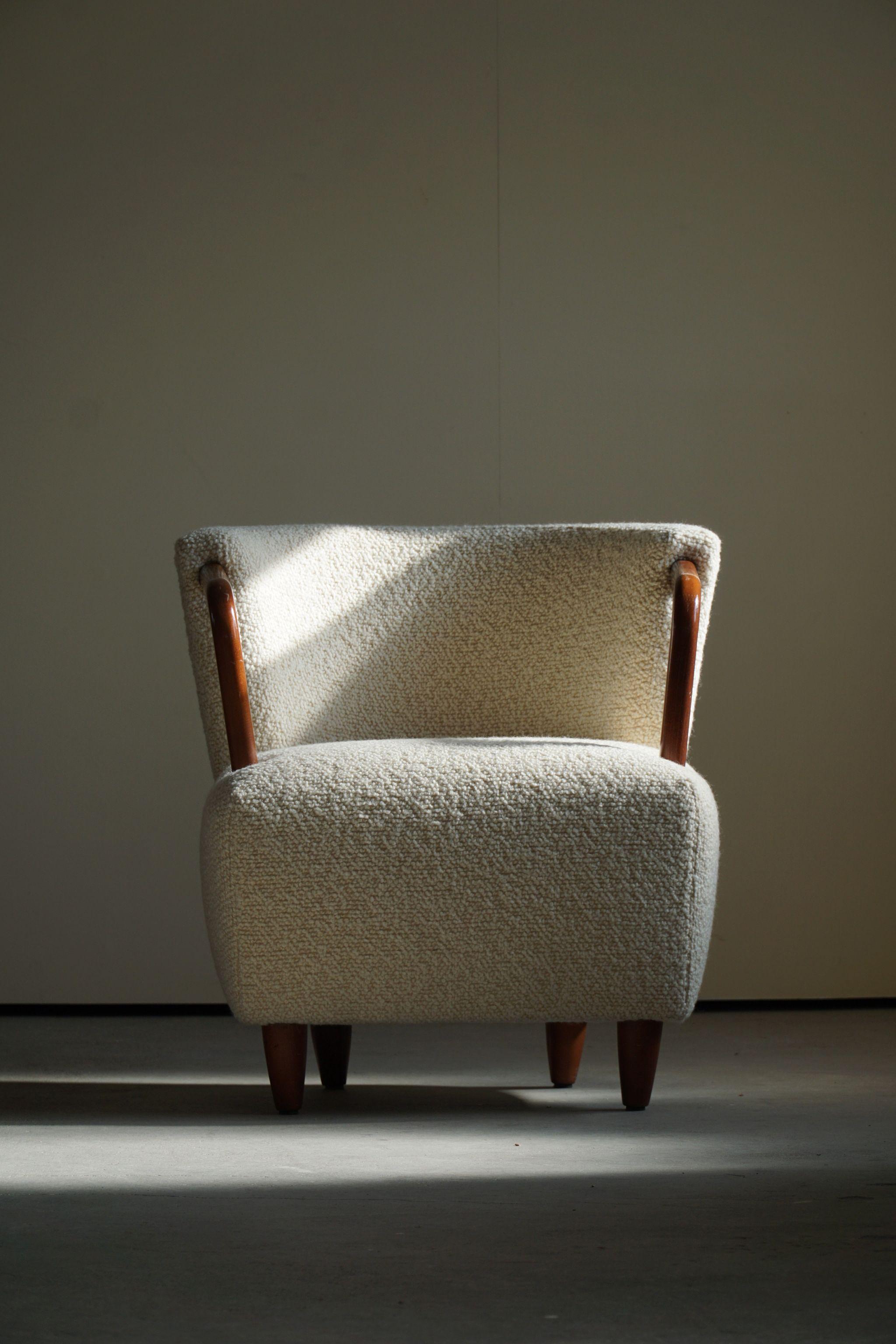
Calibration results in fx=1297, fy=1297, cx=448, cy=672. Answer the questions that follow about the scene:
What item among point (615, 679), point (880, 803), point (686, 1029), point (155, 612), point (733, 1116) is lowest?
point (686, 1029)

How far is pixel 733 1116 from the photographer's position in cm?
147

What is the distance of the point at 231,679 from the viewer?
1439 millimetres

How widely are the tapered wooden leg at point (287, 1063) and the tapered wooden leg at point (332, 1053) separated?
0.13 meters

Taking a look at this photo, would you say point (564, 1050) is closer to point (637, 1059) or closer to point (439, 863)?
point (637, 1059)

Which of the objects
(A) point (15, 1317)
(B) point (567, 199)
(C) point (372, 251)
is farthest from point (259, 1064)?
(B) point (567, 199)

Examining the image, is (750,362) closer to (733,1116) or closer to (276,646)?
(276,646)

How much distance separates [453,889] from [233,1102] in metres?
0.46

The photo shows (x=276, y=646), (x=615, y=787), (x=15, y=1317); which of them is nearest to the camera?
(x=15, y=1317)

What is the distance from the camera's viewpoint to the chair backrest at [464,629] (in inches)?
62.6

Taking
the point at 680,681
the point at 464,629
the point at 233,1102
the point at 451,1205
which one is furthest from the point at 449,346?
the point at 451,1205

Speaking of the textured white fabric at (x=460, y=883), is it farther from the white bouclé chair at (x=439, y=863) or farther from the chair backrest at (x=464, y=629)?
the chair backrest at (x=464, y=629)

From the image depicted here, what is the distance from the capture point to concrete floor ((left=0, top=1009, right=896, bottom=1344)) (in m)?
0.87

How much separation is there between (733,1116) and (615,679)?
53cm

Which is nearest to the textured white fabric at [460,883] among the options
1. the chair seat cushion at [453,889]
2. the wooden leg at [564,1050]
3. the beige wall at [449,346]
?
the chair seat cushion at [453,889]
